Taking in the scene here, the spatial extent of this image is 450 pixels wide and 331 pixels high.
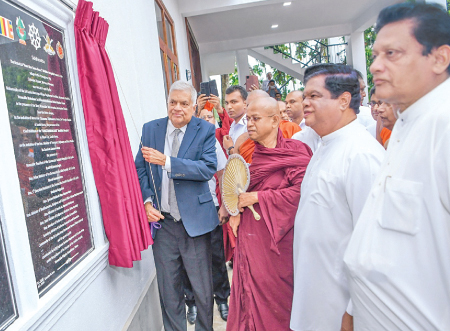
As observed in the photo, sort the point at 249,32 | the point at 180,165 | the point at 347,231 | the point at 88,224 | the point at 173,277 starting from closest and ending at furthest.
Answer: the point at 347,231
the point at 88,224
the point at 180,165
the point at 173,277
the point at 249,32

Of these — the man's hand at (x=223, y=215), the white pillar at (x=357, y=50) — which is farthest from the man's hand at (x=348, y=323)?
the white pillar at (x=357, y=50)

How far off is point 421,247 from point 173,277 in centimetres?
175

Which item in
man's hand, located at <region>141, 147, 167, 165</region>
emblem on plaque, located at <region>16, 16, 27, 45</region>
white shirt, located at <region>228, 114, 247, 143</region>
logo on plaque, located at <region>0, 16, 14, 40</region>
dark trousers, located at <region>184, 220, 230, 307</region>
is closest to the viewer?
logo on plaque, located at <region>0, 16, 14, 40</region>

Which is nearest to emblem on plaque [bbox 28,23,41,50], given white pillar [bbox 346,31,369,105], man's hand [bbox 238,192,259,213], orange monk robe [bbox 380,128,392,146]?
man's hand [bbox 238,192,259,213]

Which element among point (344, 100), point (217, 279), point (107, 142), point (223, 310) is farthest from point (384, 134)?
point (107, 142)

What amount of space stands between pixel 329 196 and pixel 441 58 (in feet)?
2.53

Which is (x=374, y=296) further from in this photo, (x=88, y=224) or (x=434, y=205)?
(x=88, y=224)

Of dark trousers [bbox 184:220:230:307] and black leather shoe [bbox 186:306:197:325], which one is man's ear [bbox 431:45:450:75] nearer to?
dark trousers [bbox 184:220:230:307]

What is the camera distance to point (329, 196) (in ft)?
5.14

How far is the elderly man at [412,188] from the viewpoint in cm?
91

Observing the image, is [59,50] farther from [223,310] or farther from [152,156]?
[223,310]

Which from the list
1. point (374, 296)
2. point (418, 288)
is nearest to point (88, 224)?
point (374, 296)

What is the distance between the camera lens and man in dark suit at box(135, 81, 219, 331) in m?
2.26

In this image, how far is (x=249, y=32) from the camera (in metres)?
9.82
